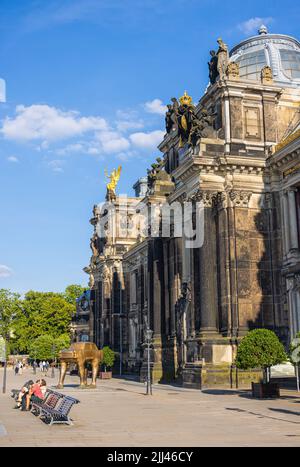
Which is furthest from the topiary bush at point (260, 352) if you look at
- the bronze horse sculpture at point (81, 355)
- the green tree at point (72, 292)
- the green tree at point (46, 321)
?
the green tree at point (72, 292)

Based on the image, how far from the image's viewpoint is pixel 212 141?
116 ft

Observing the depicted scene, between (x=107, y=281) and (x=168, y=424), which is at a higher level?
(x=107, y=281)

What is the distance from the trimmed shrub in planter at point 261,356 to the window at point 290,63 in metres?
25.4

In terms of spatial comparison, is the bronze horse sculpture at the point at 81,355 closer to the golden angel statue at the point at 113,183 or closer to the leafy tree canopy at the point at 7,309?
the golden angel statue at the point at 113,183

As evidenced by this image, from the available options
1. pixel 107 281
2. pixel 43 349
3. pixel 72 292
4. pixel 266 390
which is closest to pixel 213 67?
pixel 266 390

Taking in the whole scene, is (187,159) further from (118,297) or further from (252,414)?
(118,297)

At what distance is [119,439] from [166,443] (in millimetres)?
1406

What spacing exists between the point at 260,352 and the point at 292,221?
1089cm

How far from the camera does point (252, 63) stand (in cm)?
4572

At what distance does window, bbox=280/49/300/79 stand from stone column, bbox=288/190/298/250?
559 inches

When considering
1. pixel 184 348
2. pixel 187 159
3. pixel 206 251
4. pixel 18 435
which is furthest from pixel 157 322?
pixel 18 435

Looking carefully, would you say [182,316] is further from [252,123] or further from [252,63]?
[252,63]

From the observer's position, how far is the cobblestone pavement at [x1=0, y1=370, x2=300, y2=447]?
1332cm

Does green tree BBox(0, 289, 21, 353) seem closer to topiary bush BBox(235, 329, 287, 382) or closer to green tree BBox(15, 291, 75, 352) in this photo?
green tree BBox(15, 291, 75, 352)
